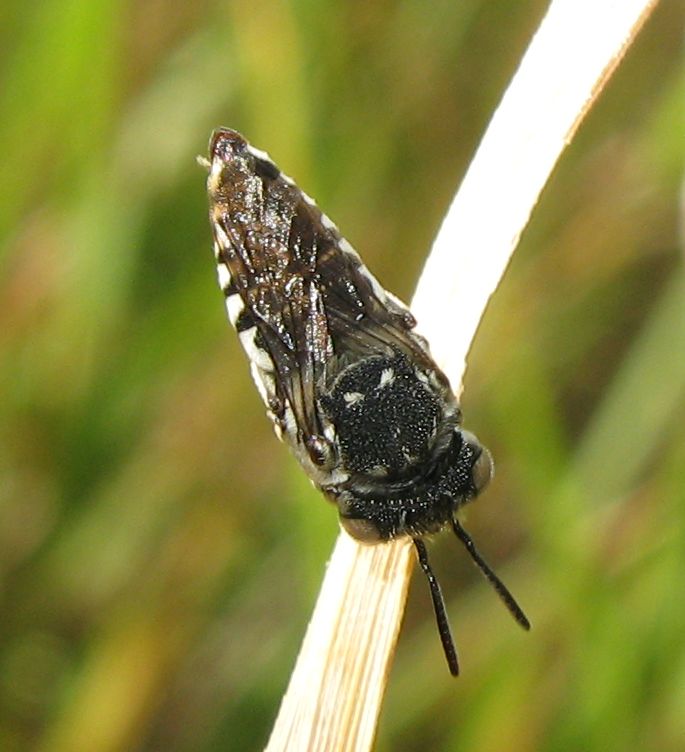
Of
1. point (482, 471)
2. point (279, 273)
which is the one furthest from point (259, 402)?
point (482, 471)

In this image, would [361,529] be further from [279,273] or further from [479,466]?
[279,273]

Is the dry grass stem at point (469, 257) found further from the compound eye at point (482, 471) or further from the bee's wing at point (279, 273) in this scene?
the bee's wing at point (279, 273)

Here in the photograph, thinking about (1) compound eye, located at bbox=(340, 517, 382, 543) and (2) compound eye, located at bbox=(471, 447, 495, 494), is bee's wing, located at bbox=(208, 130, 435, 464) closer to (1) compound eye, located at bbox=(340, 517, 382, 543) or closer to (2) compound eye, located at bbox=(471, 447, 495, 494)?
(2) compound eye, located at bbox=(471, 447, 495, 494)

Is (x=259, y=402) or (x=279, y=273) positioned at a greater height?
(x=279, y=273)

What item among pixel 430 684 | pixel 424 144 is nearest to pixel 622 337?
pixel 424 144

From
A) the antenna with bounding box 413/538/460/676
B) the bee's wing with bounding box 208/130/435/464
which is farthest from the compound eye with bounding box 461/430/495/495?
the bee's wing with bounding box 208/130/435/464

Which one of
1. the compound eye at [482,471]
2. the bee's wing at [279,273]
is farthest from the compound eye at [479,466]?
the bee's wing at [279,273]

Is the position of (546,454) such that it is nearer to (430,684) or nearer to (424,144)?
(430,684)
